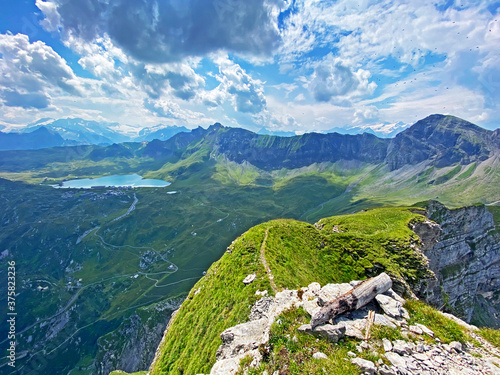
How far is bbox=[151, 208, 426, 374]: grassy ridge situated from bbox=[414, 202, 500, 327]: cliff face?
45545mm

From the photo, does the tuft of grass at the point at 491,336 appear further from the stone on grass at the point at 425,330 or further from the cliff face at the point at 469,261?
the cliff face at the point at 469,261

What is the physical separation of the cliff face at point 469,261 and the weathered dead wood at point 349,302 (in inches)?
3059

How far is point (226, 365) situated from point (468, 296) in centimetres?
14276

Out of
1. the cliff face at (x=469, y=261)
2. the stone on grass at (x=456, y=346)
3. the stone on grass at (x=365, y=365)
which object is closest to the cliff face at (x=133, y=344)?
the stone on grass at (x=365, y=365)

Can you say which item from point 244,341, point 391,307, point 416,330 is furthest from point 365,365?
point 244,341

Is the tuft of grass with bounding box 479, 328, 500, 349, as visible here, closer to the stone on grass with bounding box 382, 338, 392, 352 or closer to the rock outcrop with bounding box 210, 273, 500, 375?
the rock outcrop with bounding box 210, 273, 500, 375

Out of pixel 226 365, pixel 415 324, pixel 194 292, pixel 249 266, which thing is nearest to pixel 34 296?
pixel 194 292

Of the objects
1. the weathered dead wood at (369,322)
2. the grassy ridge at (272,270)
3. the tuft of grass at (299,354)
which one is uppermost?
the weathered dead wood at (369,322)

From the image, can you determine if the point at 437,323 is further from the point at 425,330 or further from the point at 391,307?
the point at 391,307

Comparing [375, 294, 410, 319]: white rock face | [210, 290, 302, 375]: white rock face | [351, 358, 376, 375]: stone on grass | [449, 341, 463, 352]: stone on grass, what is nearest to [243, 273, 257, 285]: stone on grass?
[210, 290, 302, 375]: white rock face

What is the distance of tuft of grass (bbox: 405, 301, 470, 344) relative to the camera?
1542 centimetres

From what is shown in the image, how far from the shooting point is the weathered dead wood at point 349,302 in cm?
1650

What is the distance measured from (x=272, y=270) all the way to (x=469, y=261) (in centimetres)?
13156

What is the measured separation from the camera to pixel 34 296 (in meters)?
166
